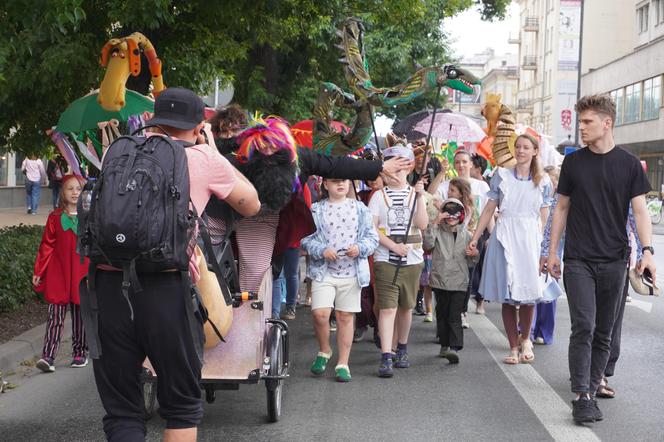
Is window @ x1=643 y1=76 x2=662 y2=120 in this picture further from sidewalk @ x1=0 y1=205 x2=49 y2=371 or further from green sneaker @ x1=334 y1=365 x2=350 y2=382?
green sneaker @ x1=334 y1=365 x2=350 y2=382

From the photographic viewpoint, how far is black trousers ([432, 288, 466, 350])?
8312 mm

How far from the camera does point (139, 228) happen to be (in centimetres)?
372

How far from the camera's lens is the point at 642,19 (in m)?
58.8

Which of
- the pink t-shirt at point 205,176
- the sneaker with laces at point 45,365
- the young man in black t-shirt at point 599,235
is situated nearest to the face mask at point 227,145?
the pink t-shirt at point 205,176

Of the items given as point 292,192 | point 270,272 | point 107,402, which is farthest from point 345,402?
point 107,402

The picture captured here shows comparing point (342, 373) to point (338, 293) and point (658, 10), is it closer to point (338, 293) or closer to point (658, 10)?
point (338, 293)

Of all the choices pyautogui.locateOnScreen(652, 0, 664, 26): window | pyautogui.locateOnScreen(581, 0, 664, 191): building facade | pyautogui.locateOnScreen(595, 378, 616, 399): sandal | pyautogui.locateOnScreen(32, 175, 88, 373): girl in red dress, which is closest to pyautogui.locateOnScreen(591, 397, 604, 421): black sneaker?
pyautogui.locateOnScreen(595, 378, 616, 399): sandal

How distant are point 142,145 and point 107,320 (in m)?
0.71

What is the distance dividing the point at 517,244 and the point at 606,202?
2119 millimetres

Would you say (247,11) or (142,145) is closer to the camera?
(142,145)

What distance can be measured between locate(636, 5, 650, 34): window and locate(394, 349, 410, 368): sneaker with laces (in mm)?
53939

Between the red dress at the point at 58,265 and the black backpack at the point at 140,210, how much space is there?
408cm

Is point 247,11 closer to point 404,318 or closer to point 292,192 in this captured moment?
point 404,318

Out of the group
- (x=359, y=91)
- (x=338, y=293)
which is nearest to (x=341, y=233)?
(x=338, y=293)
